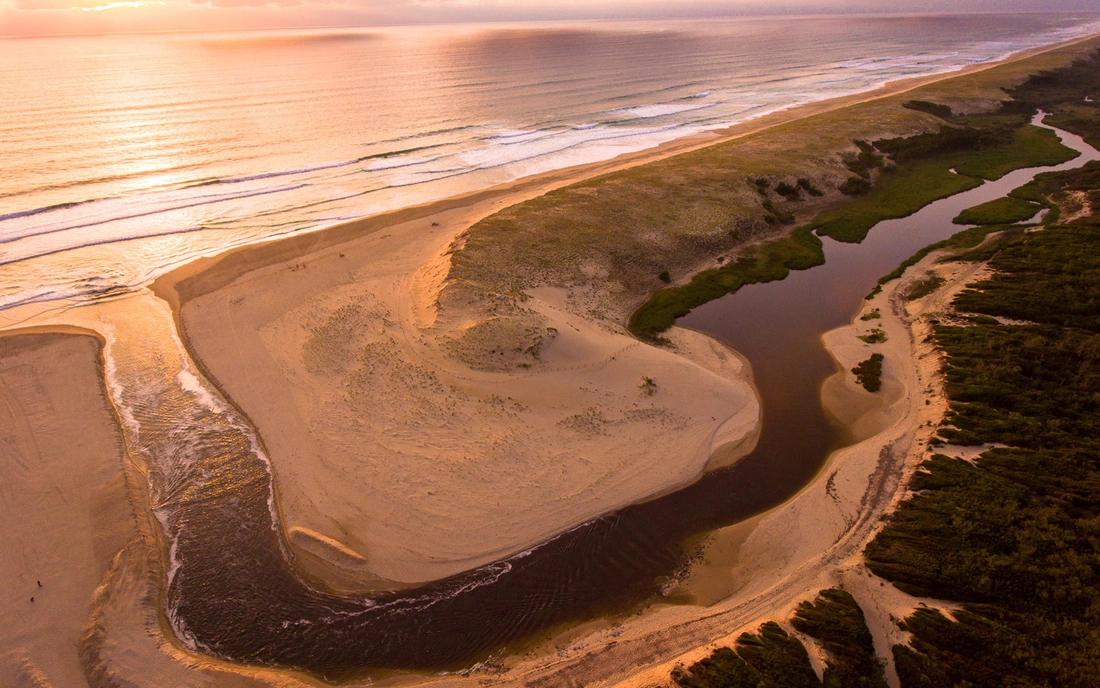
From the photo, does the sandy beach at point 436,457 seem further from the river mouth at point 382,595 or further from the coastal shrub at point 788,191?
the coastal shrub at point 788,191

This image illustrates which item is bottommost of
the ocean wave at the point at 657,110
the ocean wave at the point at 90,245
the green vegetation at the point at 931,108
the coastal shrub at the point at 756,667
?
the coastal shrub at the point at 756,667

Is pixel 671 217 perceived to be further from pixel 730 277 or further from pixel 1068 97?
pixel 1068 97

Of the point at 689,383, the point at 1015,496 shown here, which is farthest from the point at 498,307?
the point at 1015,496

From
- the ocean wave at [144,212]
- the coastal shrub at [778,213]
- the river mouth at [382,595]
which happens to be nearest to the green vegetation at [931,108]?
the coastal shrub at [778,213]

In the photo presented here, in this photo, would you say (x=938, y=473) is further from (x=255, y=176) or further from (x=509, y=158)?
(x=255, y=176)

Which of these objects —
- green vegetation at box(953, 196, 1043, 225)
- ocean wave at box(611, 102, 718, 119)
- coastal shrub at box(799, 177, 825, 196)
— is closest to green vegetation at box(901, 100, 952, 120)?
ocean wave at box(611, 102, 718, 119)

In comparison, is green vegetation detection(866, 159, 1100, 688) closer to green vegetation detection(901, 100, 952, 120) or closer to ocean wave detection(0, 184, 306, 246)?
green vegetation detection(901, 100, 952, 120)

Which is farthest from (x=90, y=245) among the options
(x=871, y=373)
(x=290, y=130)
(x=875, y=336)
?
(x=875, y=336)
